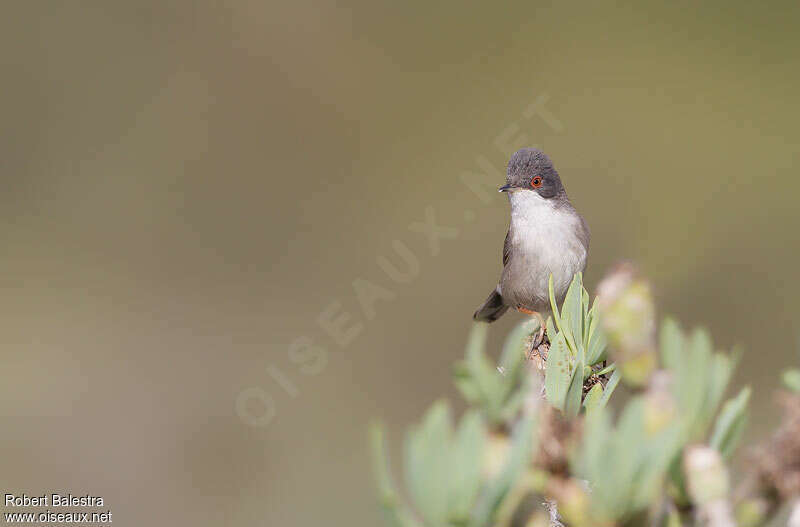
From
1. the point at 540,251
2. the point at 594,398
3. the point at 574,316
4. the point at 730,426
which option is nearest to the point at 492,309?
the point at 540,251

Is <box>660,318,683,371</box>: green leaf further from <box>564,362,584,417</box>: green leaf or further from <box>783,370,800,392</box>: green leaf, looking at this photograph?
<box>564,362,584,417</box>: green leaf

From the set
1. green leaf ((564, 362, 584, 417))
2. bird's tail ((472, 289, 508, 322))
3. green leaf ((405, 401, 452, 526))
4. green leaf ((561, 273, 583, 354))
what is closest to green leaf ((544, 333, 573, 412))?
green leaf ((564, 362, 584, 417))

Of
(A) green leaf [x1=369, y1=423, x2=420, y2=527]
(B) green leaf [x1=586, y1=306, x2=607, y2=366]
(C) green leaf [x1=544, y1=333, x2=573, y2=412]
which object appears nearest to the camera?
(A) green leaf [x1=369, y1=423, x2=420, y2=527]

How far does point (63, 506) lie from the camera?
2.75m

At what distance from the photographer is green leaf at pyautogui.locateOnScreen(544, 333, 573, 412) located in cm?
101

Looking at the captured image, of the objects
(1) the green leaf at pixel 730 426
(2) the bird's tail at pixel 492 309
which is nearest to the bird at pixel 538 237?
(2) the bird's tail at pixel 492 309

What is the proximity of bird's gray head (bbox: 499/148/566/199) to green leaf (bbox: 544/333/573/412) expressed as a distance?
8.71 ft

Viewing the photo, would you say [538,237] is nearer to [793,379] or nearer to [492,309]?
[492,309]

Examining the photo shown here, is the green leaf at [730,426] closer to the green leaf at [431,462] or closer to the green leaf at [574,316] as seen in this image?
the green leaf at [431,462]

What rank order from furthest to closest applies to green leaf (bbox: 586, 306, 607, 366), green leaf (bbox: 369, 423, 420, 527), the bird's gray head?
the bird's gray head
green leaf (bbox: 586, 306, 607, 366)
green leaf (bbox: 369, 423, 420, 527)

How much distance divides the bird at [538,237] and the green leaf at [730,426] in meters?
2.97

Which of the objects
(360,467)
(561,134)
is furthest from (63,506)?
(561,134)

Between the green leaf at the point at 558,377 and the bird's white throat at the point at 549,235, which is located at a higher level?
the bird's white throat at the point at 549,235

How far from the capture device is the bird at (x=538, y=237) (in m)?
3.70
